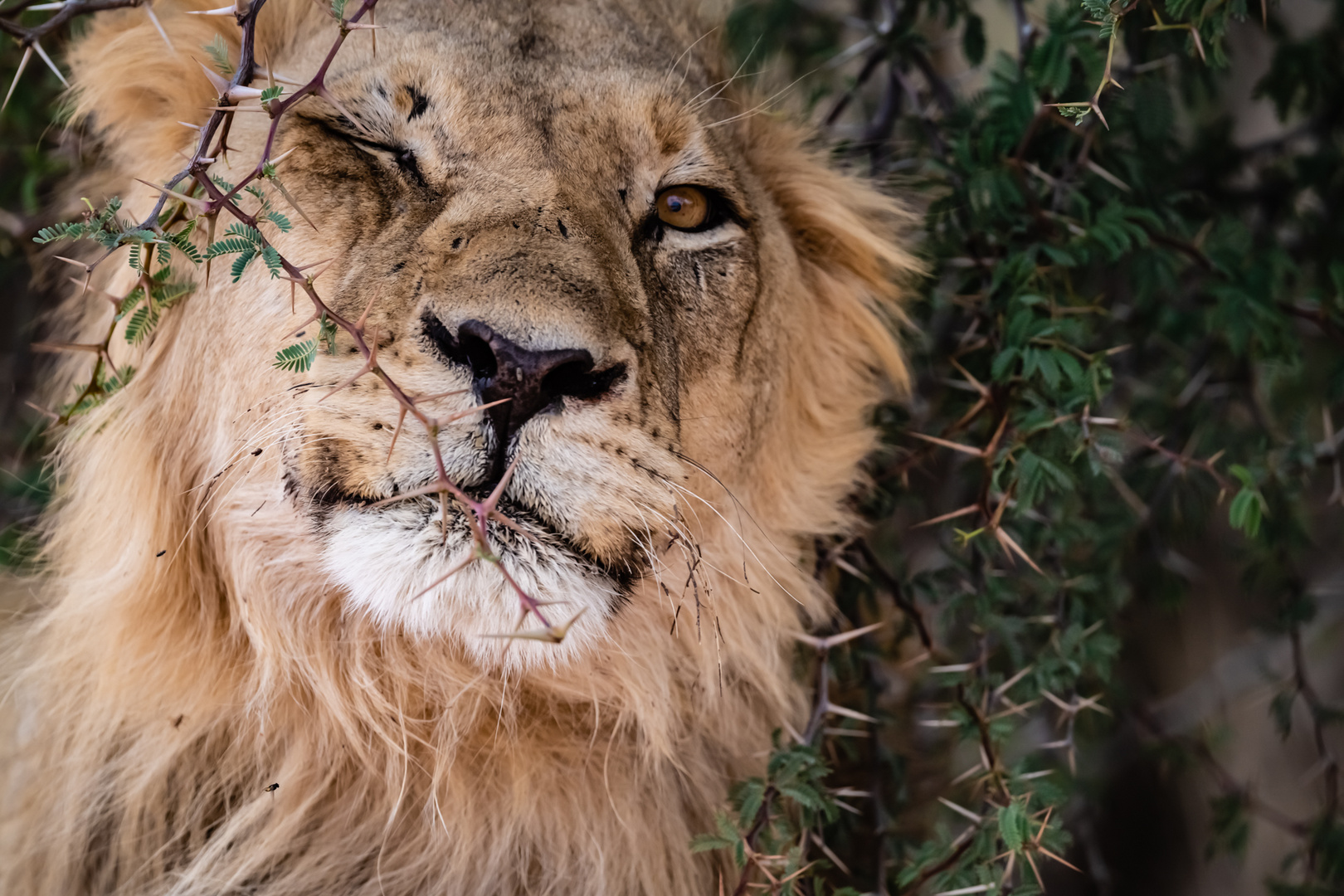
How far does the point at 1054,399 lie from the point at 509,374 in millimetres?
Answer: 1145

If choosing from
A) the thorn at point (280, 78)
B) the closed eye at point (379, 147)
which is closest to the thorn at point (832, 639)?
the closed eye at point (379, 147)

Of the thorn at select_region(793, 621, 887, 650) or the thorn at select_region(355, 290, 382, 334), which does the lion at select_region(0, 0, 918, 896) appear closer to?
the thorn at select_region(355, 290, 382, 334)

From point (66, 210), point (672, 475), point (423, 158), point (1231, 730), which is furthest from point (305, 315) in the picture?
point (1231, 730)

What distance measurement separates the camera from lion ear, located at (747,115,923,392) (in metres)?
2.65

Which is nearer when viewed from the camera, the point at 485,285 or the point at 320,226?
the point at 485,285

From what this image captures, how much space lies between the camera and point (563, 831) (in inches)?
87.3

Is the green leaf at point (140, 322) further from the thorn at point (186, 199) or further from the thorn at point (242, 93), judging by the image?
the thorn at point (242, 93)

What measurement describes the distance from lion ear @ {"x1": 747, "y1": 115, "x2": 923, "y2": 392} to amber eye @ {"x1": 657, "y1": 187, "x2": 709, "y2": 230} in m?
0.36

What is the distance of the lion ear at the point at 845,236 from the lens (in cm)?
265

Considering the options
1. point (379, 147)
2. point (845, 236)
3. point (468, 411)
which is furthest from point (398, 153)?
point (845, 236)

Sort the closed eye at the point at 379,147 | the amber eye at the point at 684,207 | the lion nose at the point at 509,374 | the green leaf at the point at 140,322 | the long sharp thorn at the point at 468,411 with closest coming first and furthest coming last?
1. the long sharp thorn at the point at 468,411
2. the lion nose at the point at 509,374
3. the green leaf at the point at 140,322
4. the closed eye at the point at 379,147
5. the amber eye at the point at 684,207

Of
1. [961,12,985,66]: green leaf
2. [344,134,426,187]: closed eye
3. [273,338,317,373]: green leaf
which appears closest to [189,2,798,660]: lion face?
[344,134,426,187]: closed eye

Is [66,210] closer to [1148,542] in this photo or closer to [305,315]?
[305,315]

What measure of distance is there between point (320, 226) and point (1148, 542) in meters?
2.47
